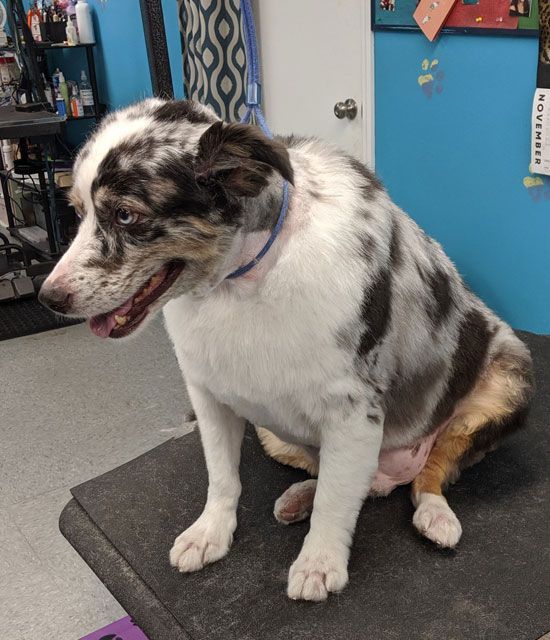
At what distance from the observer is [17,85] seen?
5418 millimetres

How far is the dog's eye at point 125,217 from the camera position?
1.17 m

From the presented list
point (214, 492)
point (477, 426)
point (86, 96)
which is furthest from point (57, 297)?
point (86, 96)

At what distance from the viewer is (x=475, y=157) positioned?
8.70 ft

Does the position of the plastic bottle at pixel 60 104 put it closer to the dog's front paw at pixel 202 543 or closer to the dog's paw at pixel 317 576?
the dog's front paw at pixel 202 543

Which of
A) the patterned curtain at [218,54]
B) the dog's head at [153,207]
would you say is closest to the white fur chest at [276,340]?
the dog's head at [153,207]

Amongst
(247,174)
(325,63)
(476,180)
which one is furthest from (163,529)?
(325,63)

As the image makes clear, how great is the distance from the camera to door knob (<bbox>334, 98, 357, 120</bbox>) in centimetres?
312

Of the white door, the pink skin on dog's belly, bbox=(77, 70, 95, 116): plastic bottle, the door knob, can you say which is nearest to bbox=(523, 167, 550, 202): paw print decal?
the white door

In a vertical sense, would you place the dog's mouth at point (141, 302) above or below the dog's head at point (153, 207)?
below

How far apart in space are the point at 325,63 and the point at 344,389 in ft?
7.53

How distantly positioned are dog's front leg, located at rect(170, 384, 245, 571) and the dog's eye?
0.42m

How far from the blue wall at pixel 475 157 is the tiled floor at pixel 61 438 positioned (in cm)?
130

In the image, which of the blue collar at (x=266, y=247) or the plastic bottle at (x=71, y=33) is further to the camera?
the plastic bottle at (x=71, y=33)

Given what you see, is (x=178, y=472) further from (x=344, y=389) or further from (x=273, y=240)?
(x=273, y=240)
